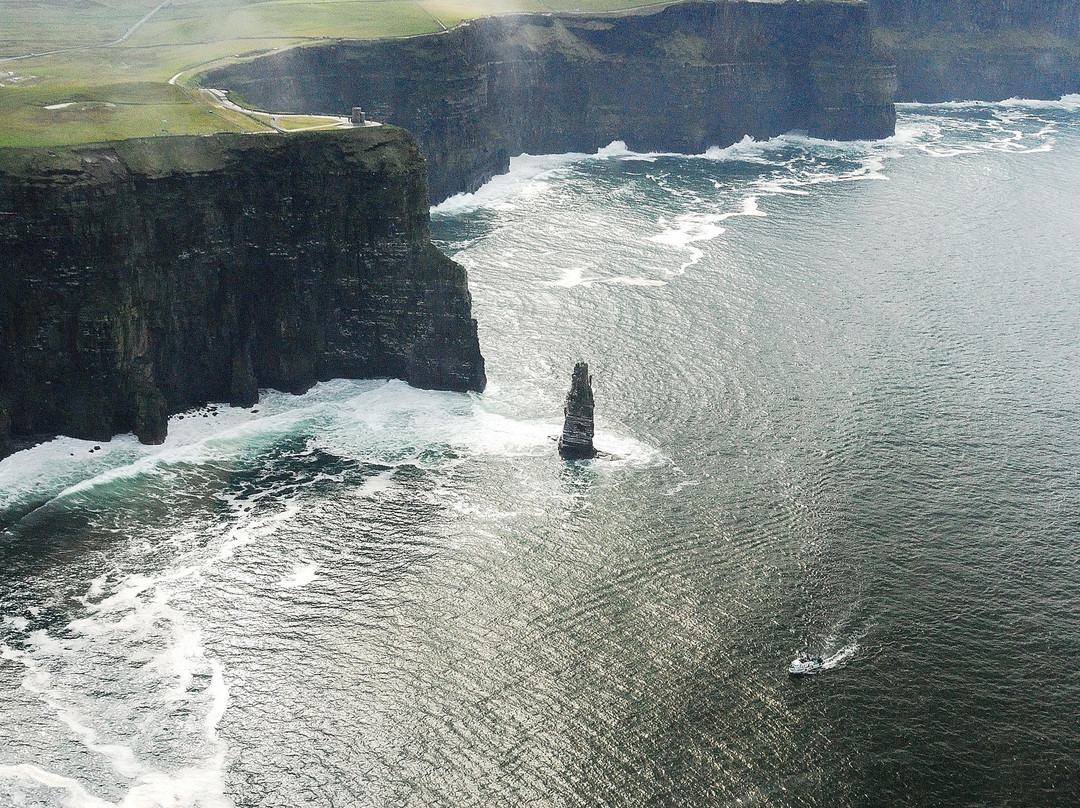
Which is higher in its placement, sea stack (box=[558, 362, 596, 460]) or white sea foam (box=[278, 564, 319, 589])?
sea stack (box=[558, 362, 596, 460])

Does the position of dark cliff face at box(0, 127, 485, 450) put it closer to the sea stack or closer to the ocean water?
the ocean water

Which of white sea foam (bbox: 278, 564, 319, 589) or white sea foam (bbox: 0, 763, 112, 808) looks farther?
white sea foam (bbox: 278, 564, 319, 589)

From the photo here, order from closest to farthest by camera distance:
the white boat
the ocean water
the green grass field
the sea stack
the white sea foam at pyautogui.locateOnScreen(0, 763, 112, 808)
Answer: the white sea foam at pyautogui.locateOnScreen(0, 763, 112, 808) → the ocean water → the white boat → the sea stack → the green grass field

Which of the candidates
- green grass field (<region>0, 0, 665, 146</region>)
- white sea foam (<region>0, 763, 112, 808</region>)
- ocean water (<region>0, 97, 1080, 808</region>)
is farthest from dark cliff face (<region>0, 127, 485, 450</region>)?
white sea foam (<region>0, 763, 112, 808</region>)

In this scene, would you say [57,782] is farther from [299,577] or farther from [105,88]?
[105,88]

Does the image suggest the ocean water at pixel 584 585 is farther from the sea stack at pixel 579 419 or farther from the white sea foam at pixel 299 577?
the sea stack at pixel 579 419

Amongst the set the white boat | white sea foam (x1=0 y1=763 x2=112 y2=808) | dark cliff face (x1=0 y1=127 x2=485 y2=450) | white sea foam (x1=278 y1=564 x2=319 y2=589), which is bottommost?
white sea foam (x1=0 y1=763 x2=112 y2=808)

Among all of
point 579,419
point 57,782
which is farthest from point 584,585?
point 57,782
